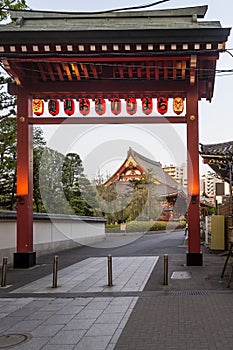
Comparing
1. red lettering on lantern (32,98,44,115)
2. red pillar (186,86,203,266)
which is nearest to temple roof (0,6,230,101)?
red lettering on lantern (32,98,44,115)

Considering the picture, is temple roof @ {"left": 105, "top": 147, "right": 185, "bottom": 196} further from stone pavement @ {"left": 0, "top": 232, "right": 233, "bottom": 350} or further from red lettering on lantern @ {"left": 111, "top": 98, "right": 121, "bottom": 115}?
stone pavement @ {"left": 0, "top": 232, "right": 233, "bottom": 350}

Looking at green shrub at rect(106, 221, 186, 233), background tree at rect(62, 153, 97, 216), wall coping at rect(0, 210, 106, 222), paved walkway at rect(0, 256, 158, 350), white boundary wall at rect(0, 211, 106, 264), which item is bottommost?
green shrub at rect(106, 221, 186, 233)

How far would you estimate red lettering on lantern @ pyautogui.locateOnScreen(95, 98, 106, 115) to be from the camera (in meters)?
15.7

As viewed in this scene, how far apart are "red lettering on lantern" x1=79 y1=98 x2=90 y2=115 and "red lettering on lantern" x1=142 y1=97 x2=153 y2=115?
6.43 feet

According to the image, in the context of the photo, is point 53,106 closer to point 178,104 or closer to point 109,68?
point 109,68

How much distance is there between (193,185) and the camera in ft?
48.8

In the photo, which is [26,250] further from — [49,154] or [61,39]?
[49,154]

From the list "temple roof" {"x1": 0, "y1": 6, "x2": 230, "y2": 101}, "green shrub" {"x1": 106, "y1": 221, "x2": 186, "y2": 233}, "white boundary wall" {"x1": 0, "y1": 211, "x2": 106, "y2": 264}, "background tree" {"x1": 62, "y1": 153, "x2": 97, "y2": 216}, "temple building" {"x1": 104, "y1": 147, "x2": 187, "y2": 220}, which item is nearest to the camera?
"temple roof" {"x1": 0, "y1": 6, "x2": 230, "y2": 101}

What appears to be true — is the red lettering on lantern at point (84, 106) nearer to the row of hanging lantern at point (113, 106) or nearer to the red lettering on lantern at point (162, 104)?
the row of hanging lantern at point (113, 106)

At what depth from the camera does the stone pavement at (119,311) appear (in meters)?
6.39

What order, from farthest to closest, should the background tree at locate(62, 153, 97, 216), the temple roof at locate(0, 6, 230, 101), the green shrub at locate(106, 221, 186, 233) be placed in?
the green shrub at locate(106, 221, 186, 233) → the background tree at locate(62, 153, 97, 216) → the temple roof at locate(0, 6, 230, 101)

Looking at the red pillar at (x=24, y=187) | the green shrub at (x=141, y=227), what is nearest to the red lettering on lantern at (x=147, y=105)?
the red pillar at (x=24, y=187)

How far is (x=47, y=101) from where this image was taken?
52.7ft

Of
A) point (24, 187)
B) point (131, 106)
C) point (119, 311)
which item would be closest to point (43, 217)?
point (24, 187)
